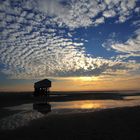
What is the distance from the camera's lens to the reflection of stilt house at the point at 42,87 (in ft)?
159

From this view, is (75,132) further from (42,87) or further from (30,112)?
(42,87)

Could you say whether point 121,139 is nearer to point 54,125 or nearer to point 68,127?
point 68,127

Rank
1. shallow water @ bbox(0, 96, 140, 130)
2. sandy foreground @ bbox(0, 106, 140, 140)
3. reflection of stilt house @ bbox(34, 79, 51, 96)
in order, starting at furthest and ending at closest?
reflection of stilt house @ bbox(34, 79, 51, 96) < shallow water @ bbox(0, 96, 140, 130) < sandy foreground @ bbox(0, 106, 140, 140)

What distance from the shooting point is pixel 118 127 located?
16438 millimetres

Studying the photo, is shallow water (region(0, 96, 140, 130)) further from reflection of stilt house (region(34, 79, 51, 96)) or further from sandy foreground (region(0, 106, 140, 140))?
reflection of stilt house (region(34, 79, 51, 96))

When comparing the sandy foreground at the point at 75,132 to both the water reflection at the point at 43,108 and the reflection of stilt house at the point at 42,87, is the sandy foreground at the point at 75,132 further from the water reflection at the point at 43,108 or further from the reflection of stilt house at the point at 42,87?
the reflection of stilt house at the point at 42,87

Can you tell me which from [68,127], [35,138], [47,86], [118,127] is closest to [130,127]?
[118,127]

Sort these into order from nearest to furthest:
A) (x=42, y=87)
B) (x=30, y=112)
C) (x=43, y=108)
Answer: (x=30, y=112)
(x=43, y=108)
(x=42, y=87)

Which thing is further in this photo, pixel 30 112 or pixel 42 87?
pixel 42 87

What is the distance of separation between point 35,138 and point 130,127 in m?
6.79

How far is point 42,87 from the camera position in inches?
1932

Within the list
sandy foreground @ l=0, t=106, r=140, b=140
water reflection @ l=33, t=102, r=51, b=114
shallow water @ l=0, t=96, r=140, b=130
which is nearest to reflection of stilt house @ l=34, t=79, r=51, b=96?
shallow water @ l=0, t=96, r=140, b=130

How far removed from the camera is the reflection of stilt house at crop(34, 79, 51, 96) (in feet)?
159

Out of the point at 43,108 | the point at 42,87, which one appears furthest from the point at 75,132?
the point at 42,87
